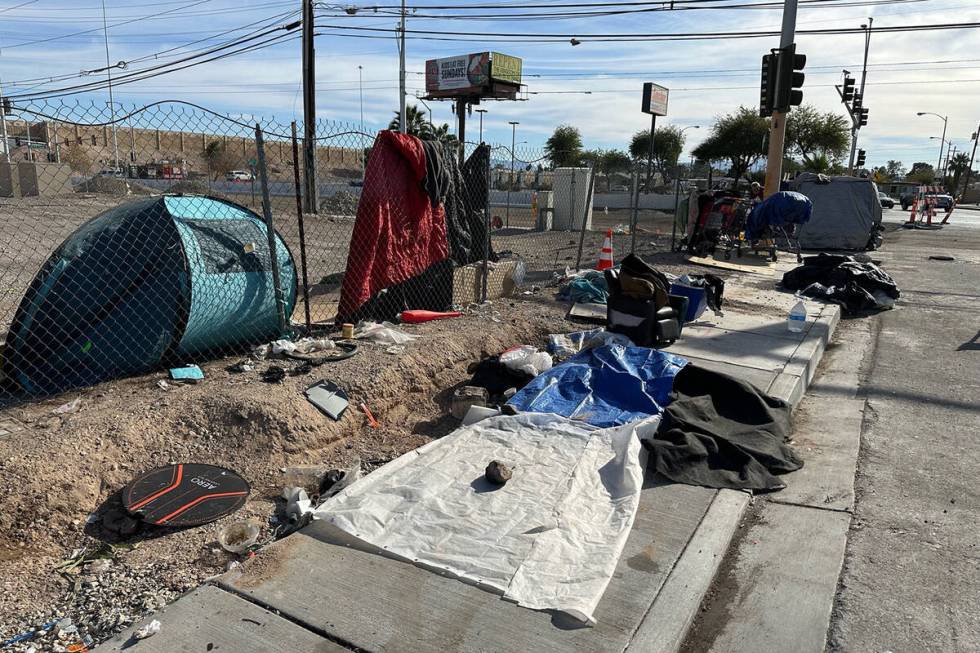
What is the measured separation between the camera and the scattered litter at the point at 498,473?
3729 millimetres

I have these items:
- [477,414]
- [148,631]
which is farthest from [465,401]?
[148,631]

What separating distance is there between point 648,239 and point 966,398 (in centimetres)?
1262

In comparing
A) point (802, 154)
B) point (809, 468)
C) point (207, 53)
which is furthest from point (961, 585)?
point (802, 154)

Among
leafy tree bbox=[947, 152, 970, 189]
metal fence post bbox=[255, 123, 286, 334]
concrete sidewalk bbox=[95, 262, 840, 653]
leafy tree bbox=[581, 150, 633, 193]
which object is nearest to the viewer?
concrete sidewalk bbox=[95, 262, 840, 653]

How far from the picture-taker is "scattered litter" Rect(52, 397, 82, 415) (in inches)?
170

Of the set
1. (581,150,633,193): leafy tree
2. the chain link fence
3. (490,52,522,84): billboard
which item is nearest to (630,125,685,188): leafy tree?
(581,150,633,193): leafy tree

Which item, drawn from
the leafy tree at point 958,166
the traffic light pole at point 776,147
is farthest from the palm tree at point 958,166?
the traffic light pole at point 776,147

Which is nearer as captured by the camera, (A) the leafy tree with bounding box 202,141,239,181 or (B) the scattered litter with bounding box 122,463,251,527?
(B) the scattered litter with bounding box 122,463,251,527

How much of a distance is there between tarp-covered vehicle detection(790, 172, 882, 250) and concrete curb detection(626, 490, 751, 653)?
15241 mm

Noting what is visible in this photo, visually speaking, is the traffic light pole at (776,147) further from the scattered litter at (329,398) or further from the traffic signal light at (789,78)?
the scattered litter at (329,398)

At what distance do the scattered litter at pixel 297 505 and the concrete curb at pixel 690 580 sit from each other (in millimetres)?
1783

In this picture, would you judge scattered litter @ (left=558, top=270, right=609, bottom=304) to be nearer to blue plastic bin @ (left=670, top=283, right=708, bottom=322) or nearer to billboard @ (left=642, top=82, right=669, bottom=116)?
blue plastic bin @ (left=670, top=283, right=708, bottom=322)

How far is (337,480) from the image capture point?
3938 mm

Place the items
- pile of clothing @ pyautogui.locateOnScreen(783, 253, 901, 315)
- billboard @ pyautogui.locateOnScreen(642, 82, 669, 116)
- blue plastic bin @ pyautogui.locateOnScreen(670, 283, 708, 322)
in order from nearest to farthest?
1. blue plastic bin @ pyautogui.locateOnScreen(670, 283, 708, 322)
2. pile of clothing @ pyautogui.locateOnScreen(783, 253, 901, 315)
3. billboard @ pyautogui.locateOnScreen(642, 82, 669, 116)
